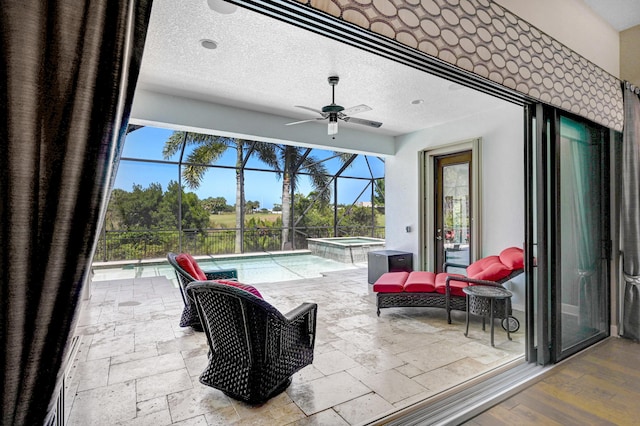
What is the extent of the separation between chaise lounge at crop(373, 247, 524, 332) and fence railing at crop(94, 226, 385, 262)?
5864mm

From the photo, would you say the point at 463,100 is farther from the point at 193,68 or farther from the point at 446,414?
the point at 446,414

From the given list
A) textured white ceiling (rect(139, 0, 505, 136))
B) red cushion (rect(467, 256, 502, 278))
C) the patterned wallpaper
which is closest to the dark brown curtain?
the patterned wallpaper

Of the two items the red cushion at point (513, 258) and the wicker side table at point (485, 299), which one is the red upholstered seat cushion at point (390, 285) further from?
the red cushion at point (513, 258)

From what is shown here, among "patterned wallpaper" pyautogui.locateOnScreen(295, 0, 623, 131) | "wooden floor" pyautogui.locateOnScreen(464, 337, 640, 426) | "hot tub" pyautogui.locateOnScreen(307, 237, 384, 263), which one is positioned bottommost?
"wooden floor" pyautogui.locateOnScreen(464, 337, 640, 426)

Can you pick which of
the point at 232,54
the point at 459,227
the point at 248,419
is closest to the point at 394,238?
the point at 459,227

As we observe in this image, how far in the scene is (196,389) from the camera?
245 centimetres

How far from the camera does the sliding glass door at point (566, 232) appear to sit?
256cm

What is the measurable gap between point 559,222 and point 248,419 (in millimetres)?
2679

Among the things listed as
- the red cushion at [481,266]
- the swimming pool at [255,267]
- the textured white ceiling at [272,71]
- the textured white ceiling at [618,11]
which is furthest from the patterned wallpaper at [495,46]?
the swimming pool at [255,267]

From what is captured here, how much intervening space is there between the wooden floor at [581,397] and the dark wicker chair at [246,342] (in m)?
1.23

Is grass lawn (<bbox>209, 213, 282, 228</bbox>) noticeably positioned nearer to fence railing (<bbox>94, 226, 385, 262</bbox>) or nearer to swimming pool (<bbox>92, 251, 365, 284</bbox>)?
fence railing (<bbox>94, 226, 385, 262</bbox>)

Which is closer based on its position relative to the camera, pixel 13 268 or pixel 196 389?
pixel 13 268

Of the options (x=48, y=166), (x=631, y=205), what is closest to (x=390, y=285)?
(x=631, y=205)

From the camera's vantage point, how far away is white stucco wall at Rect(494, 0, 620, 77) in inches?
91.0
